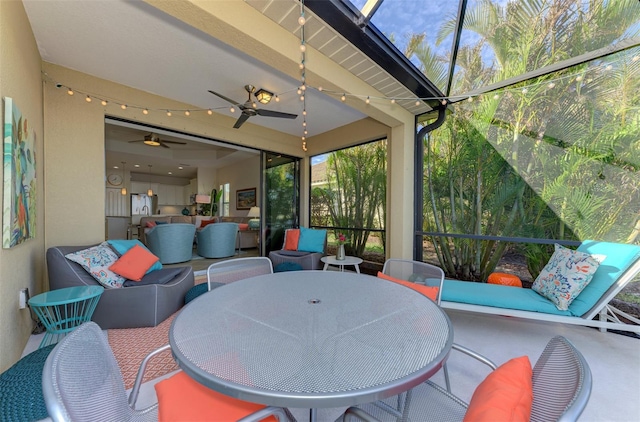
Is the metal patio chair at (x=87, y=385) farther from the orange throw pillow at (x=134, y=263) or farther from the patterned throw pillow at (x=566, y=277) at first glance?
the patterned throw pillow at (x=566, y=277)

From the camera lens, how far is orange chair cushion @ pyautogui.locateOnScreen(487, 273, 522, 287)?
3.03 meters

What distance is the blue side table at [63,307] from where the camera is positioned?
6.16 ft

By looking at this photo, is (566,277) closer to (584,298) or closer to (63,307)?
(584,298)

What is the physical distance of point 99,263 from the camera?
2.59 metres

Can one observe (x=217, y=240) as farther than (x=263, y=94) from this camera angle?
Yes

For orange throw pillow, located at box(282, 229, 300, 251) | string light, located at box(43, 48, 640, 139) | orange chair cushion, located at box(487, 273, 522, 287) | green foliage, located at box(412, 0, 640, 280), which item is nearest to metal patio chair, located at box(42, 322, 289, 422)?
string light, located at box(43, 48, 640, 139)

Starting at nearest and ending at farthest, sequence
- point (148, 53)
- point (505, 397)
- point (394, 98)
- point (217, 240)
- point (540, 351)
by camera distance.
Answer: point (505, 397) < point (540, 351) < point (148, 53) < point (394, 98) < point (217, 240)

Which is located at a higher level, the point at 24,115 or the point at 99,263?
the point at 24,115

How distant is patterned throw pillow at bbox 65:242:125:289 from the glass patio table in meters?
1.90

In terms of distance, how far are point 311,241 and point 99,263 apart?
9.78 ft

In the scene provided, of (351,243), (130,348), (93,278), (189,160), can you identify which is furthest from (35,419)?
(189,160)

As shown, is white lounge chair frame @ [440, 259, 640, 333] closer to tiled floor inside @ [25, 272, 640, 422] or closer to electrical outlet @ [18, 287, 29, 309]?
tiled floor inside @ [25, 272, 640, 422]

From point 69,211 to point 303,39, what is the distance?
3.42 meters

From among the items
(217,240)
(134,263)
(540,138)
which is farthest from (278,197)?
(540,138)
